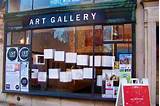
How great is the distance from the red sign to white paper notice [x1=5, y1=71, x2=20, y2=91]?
471cm

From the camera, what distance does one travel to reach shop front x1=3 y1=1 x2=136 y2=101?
10547 mm

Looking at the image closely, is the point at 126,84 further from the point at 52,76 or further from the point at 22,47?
the point at 22,47

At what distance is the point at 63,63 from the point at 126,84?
3.07 metres

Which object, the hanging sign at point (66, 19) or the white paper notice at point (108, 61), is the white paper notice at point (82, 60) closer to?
the white paper notice at point (108, 61)

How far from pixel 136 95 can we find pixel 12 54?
211 inches

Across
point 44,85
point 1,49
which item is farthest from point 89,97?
point 1,49

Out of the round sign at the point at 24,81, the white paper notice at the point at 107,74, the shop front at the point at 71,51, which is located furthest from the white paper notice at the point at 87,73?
the round sign at the point at 24,81

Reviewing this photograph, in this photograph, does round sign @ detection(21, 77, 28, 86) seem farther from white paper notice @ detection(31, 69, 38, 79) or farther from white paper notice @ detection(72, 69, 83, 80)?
white paper notice @ detection(72, 69, 83, 80)

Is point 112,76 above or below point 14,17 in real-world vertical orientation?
below

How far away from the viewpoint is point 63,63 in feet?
37.7

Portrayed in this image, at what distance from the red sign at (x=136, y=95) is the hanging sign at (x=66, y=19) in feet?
8.90

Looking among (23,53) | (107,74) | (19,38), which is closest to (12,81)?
(23,53)

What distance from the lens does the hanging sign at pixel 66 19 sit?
35.6 feet

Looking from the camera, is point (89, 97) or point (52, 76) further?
point (52, 76)
